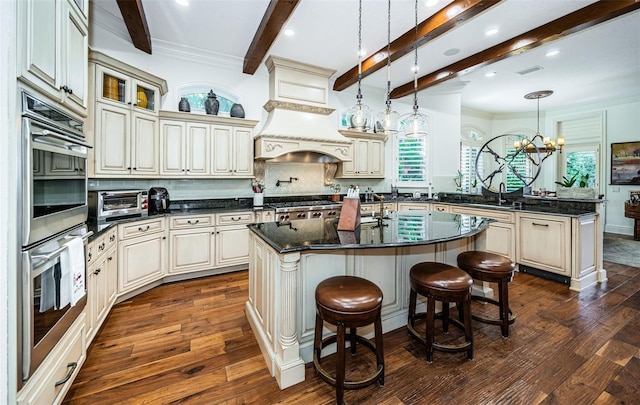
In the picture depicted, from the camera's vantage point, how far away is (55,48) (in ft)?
4.62

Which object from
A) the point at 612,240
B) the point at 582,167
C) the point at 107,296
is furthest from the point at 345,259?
the point at 582,167

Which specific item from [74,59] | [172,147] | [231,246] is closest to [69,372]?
[74,59]

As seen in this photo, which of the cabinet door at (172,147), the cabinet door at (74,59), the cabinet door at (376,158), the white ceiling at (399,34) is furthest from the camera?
the cabinet door at (376,158)

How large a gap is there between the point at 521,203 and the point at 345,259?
11.3 ft

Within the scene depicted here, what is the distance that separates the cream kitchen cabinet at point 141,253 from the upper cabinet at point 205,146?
814 millimetres

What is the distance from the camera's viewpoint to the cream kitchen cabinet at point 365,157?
526cm

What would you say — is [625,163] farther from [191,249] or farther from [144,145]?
[144,145]

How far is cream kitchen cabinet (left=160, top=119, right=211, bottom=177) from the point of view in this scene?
12.1 feet

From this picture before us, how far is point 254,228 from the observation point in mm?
2371

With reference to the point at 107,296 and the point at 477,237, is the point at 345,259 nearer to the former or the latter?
the point at 477,237

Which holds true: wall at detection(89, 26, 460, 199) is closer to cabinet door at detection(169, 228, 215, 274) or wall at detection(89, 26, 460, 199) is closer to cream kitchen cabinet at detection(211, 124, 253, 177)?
cream kitchen cabinet at detection(211, 124, 253, 177)

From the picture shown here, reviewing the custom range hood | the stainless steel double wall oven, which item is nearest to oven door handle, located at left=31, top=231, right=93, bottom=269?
the stainless steel double wall oven

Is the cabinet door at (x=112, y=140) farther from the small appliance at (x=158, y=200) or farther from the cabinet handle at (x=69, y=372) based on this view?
the cabinet handle at (x=69, y=372)

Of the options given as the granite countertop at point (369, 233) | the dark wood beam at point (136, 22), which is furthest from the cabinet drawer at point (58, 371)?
the dark wood beam at point (136, 22)
